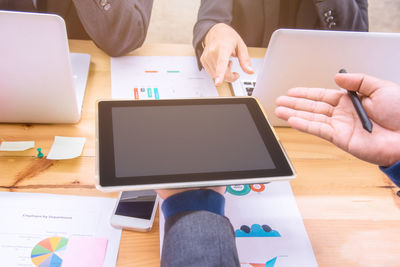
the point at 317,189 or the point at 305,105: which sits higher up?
the point at 305,105

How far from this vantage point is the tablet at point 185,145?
483 mm

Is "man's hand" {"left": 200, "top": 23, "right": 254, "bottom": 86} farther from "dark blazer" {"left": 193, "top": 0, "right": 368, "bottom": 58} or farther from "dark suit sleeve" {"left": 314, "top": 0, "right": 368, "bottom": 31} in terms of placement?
"dark suit sleeve" {"left": 314, "top": 0, "right": 368, "bottom": 31}

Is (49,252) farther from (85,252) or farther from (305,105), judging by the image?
(305,105)

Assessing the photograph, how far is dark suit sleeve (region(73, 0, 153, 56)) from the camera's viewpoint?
90 cm

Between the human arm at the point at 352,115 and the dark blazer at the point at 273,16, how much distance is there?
424mm

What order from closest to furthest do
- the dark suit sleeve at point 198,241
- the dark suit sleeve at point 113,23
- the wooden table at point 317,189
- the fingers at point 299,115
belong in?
1. the dark suit sleeve at point 198,241
2. the wooden table at point 317,189
3. the fingers at point 299,115
4. the dark suit sleeve at point 113,23

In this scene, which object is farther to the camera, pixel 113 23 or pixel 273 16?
pixel 273 16

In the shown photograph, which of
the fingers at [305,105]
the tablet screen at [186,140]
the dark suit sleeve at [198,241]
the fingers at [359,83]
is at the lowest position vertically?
the dark suit sleeve at [198,241]

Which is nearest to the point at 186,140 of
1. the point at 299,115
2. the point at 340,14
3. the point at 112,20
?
the point at 299,115

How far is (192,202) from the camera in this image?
51 centimetres

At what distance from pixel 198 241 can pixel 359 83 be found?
0.49 m

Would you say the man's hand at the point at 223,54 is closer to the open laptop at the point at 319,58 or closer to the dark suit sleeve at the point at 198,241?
the open laptop at the point at 319,58

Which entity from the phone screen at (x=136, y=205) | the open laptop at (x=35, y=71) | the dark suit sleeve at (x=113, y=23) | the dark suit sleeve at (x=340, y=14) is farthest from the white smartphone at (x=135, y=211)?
the dark suit sleeve at (x=340, y=14)

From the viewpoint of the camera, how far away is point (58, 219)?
55 cm
